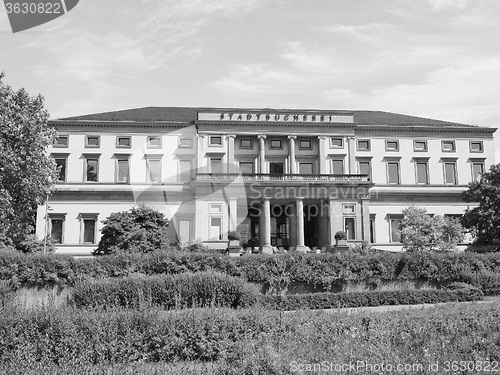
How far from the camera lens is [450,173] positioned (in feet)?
192

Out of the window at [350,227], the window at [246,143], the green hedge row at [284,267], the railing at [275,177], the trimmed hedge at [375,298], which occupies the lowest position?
the trimmed hedge at [375,298]

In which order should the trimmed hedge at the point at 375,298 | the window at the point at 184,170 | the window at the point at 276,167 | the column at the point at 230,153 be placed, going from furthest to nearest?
the window at the point at 276,167, the window at the point at 184,170, the column at the point at 230,153, the trimmed hedge at the point at 375,298

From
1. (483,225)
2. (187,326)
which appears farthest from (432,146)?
(187,326)

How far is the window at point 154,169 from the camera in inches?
2197

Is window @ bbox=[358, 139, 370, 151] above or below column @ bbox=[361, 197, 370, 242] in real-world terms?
above

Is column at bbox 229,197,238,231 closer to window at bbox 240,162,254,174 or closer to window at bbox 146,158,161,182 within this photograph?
window at bbox 240,162,254,174

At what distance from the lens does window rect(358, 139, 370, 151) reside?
190ft

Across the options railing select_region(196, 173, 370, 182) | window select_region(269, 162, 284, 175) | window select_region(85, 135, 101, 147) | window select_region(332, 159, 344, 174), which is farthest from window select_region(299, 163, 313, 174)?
window select_region(85, 135, 101, 147)

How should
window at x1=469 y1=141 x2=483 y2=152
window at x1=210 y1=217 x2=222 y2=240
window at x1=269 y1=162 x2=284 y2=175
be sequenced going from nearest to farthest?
window at x1=210 y1=217 x2=222 y2=240 → window at x1=269 y1=162 x2=284 y2=175 → window at x1=469 y1=141 x2=483 y2=152

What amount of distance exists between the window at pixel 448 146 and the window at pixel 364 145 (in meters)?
9.38

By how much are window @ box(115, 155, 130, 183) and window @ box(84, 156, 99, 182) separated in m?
2.25

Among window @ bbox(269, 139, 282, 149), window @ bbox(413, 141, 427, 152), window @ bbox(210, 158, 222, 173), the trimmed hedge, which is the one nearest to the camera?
the trimmed hedge

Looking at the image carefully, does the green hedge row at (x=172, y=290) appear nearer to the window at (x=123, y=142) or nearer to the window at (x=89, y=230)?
the window at (x=89, y=230)

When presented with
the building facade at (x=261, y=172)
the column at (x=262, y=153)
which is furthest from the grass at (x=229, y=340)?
the column at (x=262, y=153)
